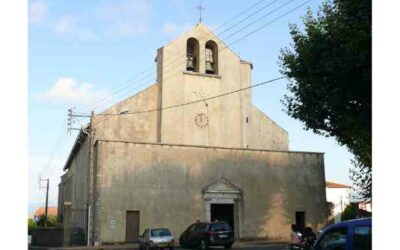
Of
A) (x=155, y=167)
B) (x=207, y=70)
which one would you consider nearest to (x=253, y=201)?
(x=155, y=167)

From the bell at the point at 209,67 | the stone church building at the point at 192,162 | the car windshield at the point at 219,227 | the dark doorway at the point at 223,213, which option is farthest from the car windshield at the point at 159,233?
the bell at the point at 209,67

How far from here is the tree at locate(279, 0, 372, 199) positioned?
15969 millimetres

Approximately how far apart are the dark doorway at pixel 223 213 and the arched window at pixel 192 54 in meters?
10.9

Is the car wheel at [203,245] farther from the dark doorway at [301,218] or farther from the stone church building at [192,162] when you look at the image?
the dark doorway at [301,218]

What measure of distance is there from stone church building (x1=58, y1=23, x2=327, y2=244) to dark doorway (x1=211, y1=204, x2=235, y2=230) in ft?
0.24

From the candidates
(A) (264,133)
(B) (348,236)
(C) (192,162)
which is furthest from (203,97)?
(B) (348,236)

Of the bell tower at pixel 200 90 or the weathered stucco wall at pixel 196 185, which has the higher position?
the bell tower at pixel 200 90

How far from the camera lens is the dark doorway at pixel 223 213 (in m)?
35.6

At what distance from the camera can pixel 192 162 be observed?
3494 centimetres

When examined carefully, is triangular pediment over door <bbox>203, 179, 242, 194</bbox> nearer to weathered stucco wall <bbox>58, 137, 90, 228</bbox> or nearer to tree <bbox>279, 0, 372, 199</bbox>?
weathered stucco wall <bbox>58, 137, 90, 228</bbox>

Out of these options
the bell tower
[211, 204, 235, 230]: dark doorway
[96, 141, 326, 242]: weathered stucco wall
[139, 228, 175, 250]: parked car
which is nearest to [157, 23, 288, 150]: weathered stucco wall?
the bell tower
